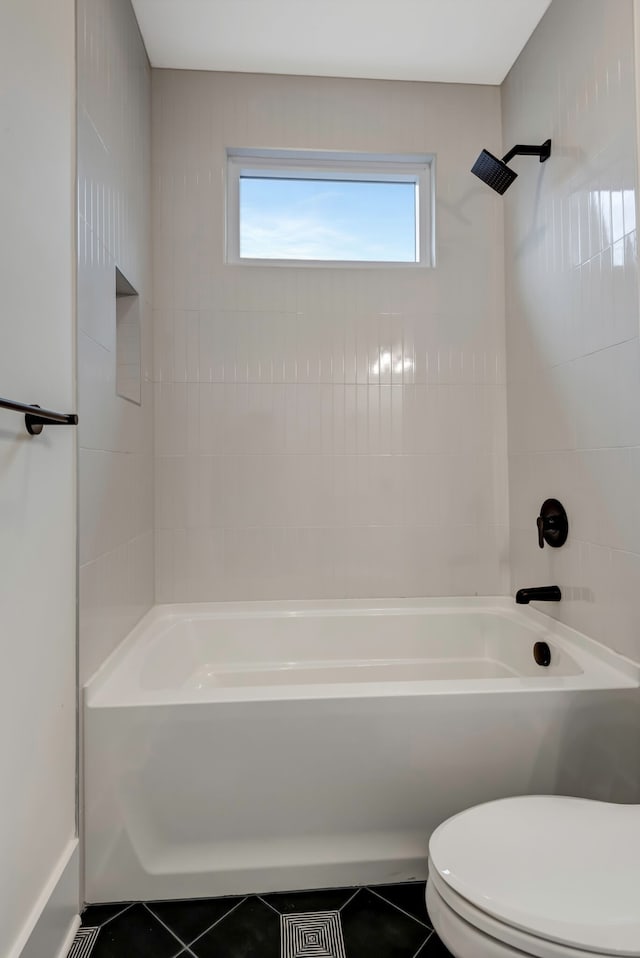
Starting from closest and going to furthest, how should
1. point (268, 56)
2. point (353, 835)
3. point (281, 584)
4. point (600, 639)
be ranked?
point (353, 835), point (600, 639), point (268, 56), point (281, 584)

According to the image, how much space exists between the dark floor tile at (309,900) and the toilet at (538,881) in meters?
0.49

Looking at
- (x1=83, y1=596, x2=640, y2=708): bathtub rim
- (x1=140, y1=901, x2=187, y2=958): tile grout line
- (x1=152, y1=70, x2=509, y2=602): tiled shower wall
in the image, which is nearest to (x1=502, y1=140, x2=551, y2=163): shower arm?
(x1=152, y1=70, x2=509, y2=602): tiled shower wall

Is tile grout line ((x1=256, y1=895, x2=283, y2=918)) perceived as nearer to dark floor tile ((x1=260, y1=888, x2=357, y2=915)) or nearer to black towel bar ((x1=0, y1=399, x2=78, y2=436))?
dark floor tile ((x1=260, y1=888, x2=357, y2=915))

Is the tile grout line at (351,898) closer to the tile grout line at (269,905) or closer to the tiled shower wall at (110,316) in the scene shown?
the tile grout line at (269,905)

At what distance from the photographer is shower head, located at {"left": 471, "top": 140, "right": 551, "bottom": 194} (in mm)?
1913

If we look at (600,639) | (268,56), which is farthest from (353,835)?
Answer: (268,56)

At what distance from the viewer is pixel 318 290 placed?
2283mm

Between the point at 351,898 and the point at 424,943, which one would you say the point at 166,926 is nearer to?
the point at 351,898

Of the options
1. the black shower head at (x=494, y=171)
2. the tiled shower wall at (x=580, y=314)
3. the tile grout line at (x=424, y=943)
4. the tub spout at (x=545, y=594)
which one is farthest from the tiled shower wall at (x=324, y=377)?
the tile grout line at (x=424, y=943)

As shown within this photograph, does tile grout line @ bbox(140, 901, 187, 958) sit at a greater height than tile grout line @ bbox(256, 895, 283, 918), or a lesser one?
lesser

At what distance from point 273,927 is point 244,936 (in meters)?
0.07

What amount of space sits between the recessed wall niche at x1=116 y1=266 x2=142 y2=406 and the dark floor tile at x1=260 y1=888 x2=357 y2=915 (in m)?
1.56

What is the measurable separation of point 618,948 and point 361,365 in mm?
1908

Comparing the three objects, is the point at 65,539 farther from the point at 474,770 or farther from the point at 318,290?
the point at 318,290
